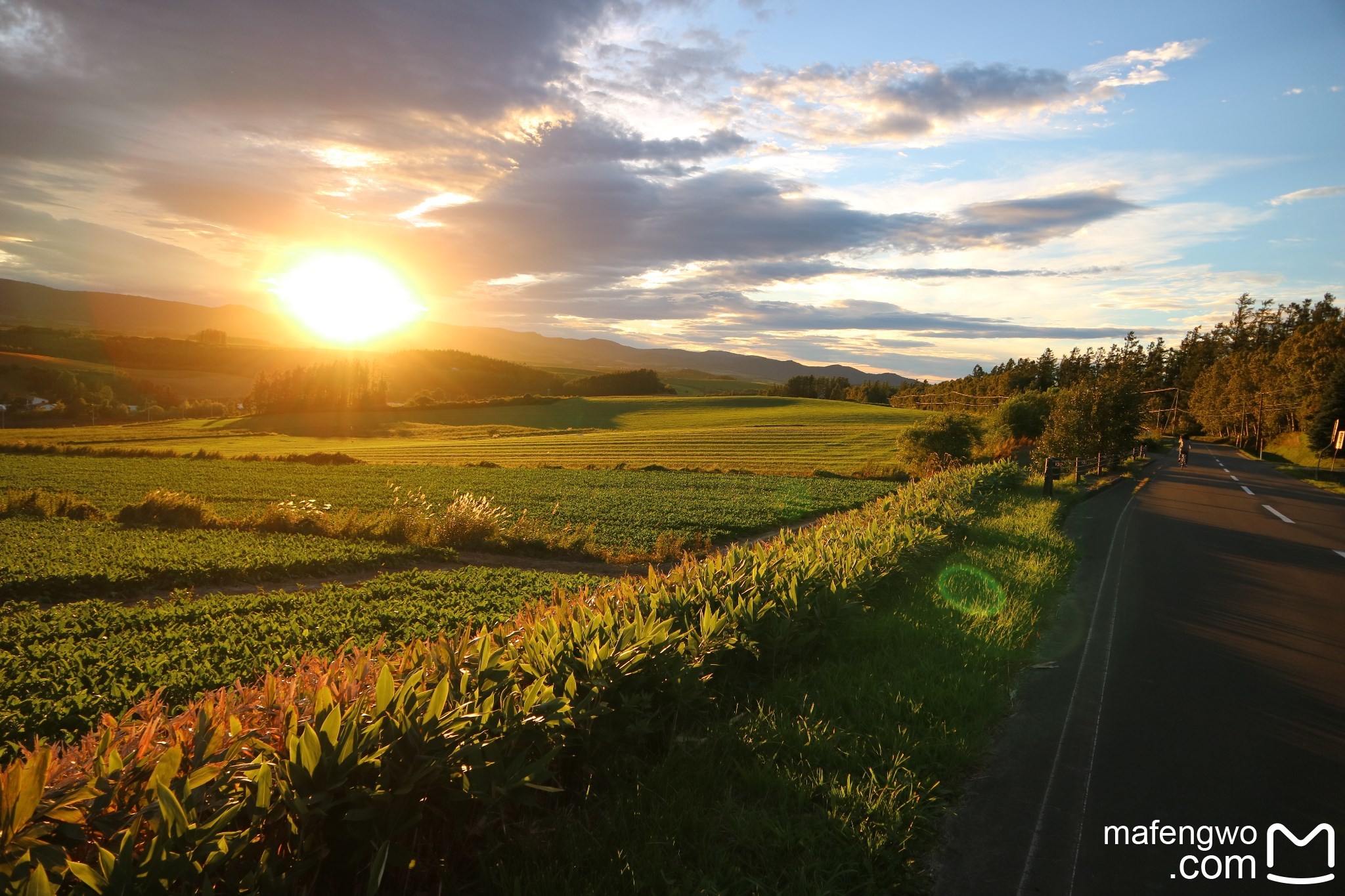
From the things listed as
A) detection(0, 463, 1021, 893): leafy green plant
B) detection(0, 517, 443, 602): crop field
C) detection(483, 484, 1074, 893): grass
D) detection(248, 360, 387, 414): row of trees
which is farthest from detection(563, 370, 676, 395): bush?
detection(0, 463, 1021, 893): leafy green plant

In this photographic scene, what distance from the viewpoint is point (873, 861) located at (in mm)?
3791

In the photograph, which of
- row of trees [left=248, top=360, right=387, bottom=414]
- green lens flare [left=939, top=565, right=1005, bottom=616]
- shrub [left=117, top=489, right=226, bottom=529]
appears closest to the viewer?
green lens flare [left=939, top=565, right=1005, bottom=616]

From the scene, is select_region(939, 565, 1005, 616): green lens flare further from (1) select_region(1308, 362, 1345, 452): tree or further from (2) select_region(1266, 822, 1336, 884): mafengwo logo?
(1) select_region(1308, 362, 1345, 452): tree

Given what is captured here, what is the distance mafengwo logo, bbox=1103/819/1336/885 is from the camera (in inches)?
152

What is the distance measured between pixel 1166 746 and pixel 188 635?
10.9 metres

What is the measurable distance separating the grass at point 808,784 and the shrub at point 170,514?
18941 mm

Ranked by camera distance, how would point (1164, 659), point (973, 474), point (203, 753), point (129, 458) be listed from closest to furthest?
point (203, 753) < point (1164, 659) < point (973, 474) < point (129, 458)

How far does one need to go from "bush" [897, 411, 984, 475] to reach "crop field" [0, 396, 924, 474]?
13.1 feet

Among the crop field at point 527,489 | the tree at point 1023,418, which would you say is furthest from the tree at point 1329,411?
the crop field at point 527,489

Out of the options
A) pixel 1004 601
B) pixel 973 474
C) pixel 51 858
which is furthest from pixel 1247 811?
pixel 973 474

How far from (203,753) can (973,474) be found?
2187cm

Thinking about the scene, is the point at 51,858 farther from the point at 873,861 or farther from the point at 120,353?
the point at 120,353

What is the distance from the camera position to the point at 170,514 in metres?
19.2

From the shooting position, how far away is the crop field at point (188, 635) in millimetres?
6809
